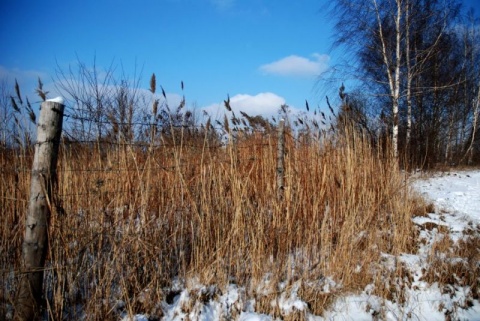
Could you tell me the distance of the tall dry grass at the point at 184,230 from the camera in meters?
1.90

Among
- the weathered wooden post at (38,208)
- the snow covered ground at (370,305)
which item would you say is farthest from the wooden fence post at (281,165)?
the weathered wooden post at (38,208)

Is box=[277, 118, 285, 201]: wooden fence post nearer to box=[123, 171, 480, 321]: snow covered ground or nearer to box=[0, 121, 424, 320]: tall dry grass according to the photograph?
box=[0, 121, 424, 320]: tall dry grass

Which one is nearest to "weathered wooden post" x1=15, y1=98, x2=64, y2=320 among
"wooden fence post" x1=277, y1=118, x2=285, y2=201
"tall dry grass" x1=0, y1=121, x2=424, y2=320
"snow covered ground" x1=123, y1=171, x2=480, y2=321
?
"tall dry grass" x1=0, y1=121, x2=424, y2=320

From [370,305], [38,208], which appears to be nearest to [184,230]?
[38,208]

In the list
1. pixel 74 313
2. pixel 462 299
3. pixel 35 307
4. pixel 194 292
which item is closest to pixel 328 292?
pixel 194 292

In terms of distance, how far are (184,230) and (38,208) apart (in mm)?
1233

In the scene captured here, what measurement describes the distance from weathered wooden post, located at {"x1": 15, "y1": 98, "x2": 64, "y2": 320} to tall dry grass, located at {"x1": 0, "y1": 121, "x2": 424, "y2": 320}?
81 mm

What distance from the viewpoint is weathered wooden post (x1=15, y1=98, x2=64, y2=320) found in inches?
61.8

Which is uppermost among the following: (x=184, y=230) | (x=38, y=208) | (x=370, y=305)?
(x=38, y=208)

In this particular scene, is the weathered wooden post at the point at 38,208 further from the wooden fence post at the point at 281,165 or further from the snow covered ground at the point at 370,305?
the wooden fence post at the point at 281,165

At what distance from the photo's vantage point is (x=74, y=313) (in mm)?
1732

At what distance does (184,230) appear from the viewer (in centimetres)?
253

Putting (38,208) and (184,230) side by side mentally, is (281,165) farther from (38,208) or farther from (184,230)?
(38,208)

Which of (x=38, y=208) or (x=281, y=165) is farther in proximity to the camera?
(x=281, y=165)
